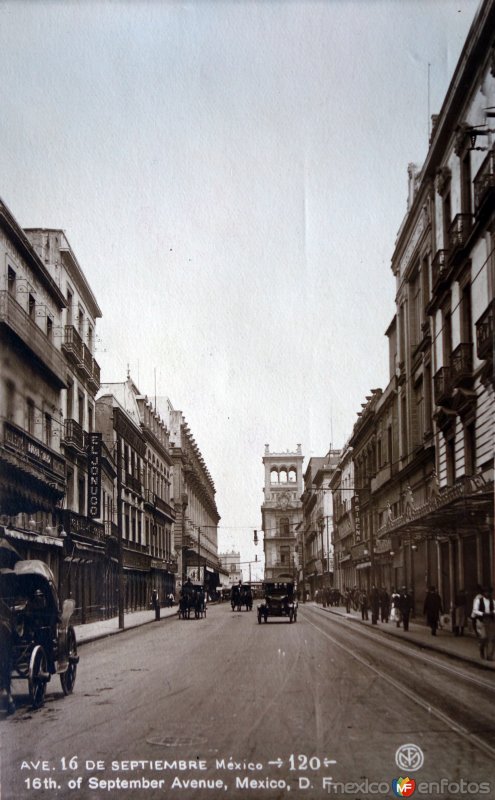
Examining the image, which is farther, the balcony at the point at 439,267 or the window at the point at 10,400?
the balcony at the point at 439,267

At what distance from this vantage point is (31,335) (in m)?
27.0

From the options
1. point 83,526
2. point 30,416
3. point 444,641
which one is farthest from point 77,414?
point 444,641

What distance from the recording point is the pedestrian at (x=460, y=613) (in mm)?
26603

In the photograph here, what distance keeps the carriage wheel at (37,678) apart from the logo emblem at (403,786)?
572cm

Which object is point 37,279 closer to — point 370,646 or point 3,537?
point 370,646

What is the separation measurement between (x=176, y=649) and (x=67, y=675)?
9599 millimetres

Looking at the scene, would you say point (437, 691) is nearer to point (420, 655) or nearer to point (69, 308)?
point (420, 655)

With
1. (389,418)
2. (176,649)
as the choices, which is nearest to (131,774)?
(176,649)

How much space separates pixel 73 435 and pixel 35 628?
929 inches

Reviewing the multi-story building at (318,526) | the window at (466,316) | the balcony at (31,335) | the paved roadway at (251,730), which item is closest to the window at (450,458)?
the window at (466,316)

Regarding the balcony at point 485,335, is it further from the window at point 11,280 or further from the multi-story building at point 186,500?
the multi-story building at point 186,500

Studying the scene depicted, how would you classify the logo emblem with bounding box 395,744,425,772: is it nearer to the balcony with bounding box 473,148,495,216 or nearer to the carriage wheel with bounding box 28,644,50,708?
the carriage wheel with bounding box 28,644,50,708

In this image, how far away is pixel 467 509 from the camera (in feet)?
73.9

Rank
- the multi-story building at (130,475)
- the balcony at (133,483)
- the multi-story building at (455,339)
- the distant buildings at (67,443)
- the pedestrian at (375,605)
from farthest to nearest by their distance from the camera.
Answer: the balcony at (133,483) < the multi-story building at (130,475) < the pedestrian at (375,605) < the distant buildings at (67,443) < the multi-story building at (455,339)
